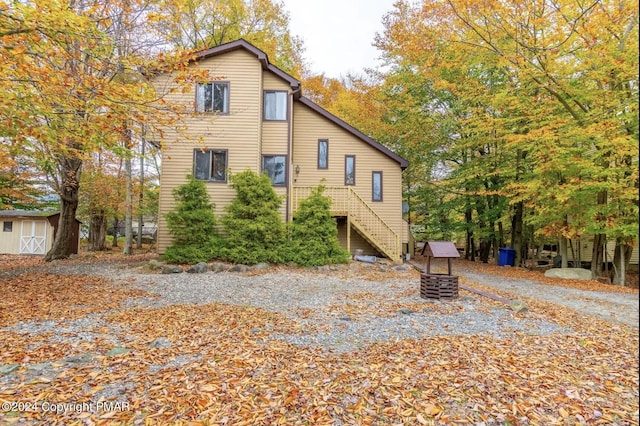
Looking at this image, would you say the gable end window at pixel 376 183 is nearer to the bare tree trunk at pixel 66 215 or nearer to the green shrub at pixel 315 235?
the green shrub at pixel 315 235

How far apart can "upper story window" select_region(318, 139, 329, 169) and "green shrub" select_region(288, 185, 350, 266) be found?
2394 millimetres

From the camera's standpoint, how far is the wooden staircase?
12531 millimetres

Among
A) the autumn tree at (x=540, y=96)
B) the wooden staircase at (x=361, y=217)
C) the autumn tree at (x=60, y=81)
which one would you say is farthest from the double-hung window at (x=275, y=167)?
the autumn tree at (x=540, y=96)

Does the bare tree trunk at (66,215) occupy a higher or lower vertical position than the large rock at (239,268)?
higher

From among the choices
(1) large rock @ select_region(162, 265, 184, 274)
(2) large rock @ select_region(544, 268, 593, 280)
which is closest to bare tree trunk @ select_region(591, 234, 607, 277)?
(2) large rock @ select_region(544, 268, 593, 280)

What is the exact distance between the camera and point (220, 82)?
12.0 meters

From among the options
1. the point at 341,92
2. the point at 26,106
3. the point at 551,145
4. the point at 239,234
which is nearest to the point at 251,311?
the point at 26,106

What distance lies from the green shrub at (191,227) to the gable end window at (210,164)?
0.84m

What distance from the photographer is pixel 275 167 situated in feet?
41.5

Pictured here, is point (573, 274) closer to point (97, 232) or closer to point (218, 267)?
point (218, 267)

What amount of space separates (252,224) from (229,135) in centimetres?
343

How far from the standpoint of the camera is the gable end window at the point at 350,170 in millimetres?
13844

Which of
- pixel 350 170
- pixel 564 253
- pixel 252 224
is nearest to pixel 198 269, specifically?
pixel 252 224

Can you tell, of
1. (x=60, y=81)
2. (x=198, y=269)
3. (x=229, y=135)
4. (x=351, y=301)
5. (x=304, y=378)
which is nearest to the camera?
(x=304, y=378)
